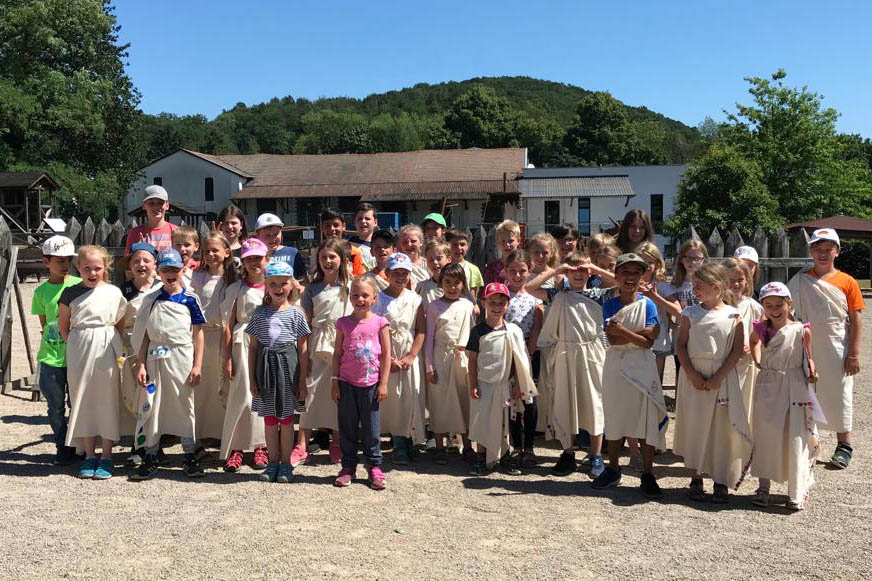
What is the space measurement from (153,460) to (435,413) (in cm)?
220

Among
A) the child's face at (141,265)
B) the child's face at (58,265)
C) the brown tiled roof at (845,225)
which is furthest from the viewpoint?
the brown tiled roof at (845,225)

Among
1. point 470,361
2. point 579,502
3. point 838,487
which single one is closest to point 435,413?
point 470,361

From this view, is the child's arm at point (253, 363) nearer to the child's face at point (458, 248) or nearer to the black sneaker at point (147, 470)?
the black sneaker at point (147, 470)

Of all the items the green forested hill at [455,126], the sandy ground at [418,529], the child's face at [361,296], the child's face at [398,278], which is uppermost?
the green forested hill at [455,126]

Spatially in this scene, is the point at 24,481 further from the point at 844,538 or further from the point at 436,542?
the point at 844,538

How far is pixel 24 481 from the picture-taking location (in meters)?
5.35

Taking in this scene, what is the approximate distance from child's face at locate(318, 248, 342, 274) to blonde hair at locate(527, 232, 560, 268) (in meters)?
1.64

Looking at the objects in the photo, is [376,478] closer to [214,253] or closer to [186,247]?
[214,253]

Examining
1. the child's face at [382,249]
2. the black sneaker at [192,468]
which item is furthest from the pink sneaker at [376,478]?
the child's face at [382,249]

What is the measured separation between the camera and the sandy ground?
3.77 meters

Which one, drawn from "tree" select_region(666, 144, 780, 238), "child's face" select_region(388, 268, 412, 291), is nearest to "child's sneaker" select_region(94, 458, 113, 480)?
"child's face" select_region(388, 268, 412, 291)

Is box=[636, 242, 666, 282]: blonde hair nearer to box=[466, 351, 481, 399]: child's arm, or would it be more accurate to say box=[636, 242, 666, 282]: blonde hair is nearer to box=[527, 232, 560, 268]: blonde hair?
box=[527, 232, 560, 268]: blonde hair

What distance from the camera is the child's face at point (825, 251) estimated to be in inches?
234

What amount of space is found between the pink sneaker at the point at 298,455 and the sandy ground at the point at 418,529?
0.10 m
